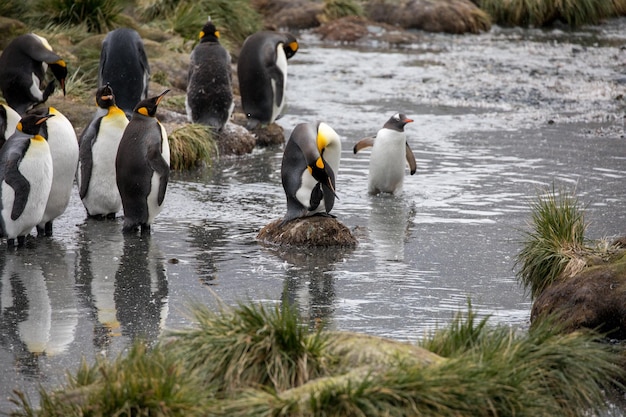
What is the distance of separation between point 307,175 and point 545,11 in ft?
60.5

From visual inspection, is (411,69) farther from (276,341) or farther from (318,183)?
(276,341)

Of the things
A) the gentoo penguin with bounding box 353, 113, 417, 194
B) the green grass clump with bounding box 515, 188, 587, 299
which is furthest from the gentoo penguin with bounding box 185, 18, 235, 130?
the green grass clump with bounding box 515, 188, 587, 299

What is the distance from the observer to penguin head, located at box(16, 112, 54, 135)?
7.24m

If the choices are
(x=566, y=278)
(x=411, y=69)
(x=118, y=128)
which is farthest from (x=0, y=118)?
(x=411, y=69)

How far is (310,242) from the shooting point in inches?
289

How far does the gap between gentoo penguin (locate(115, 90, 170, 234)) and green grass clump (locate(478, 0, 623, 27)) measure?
1812 cm

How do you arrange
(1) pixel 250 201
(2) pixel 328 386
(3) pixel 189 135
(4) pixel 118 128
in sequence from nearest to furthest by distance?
(2) pixel 328 386
(4) pixel 118 128
(1) pixel 250 201
(3) pixel 189 135

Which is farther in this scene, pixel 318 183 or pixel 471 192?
pixel 471 192

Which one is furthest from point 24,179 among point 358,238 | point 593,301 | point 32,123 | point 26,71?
point 593,301

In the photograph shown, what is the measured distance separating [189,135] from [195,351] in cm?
688

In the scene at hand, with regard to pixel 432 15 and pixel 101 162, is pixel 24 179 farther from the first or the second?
pixel 432 15

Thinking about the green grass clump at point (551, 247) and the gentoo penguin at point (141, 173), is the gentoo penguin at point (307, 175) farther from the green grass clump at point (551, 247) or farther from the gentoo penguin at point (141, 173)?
the green grass clump at point (551, 247)

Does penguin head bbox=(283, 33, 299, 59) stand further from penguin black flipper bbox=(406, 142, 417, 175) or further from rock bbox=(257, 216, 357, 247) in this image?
rock bbox=(257, 216, 357, 247)

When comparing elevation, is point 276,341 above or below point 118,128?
below
